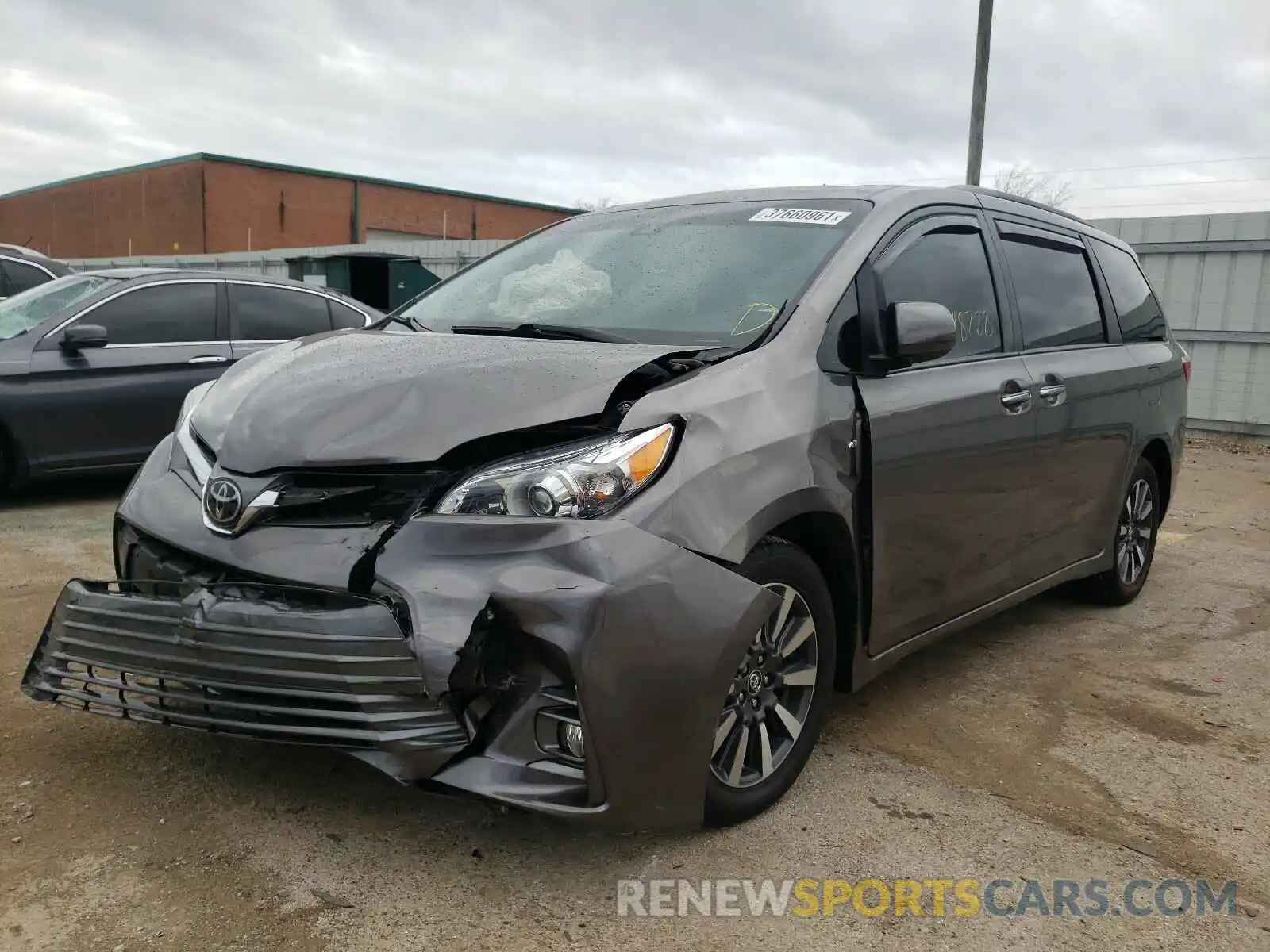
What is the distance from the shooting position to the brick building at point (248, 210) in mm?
35562

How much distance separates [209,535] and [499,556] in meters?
0.82

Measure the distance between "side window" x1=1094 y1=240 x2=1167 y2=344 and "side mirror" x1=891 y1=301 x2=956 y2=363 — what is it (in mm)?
2140

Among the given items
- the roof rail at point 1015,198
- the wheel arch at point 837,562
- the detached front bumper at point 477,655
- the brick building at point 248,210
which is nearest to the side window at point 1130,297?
the roof rail at point 1015,198

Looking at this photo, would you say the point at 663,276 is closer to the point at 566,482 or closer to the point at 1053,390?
the point at 566,482

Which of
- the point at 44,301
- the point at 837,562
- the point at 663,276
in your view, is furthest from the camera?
the point at 44,301

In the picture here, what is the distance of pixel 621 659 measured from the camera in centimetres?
226

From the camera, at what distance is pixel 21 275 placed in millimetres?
8984

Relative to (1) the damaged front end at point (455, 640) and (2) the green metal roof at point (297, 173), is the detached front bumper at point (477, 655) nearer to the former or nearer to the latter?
(1) the damaged front end at point (455, 640)

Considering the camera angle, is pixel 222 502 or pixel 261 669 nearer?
pixel 261 669

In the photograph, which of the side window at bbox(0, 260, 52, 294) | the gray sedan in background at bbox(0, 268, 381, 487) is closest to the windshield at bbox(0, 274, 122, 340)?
the gray sedan in background at bbox(0, 268, 381, 487)

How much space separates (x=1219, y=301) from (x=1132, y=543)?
8.04 m

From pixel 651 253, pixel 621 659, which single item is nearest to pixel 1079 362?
pixel 651 253

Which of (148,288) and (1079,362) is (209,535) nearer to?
(1079,362)

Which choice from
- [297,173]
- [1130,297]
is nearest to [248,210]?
[297,173]
